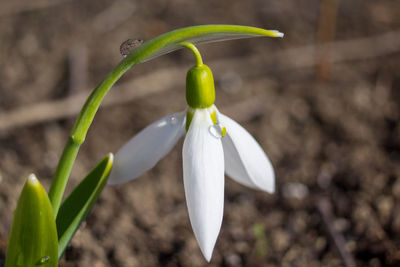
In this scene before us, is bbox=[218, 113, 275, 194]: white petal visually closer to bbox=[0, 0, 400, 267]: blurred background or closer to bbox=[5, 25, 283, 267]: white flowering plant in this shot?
bbox=[5, 25, 283, 267]: white flowering plant

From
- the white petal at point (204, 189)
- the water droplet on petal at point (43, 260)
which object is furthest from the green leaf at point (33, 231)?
the white petal at point (204, 189)

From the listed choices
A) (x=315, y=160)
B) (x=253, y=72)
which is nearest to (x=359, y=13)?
(x=253, y=72)

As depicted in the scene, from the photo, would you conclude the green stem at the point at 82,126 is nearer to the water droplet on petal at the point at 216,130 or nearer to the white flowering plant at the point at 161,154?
the white flowering plant at the point at 161,154

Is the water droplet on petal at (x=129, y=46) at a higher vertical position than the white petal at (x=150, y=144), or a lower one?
higher

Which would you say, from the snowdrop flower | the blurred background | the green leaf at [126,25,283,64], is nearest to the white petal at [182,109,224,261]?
the snowdrop flower

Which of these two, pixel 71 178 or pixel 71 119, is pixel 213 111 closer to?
pixel 71 178

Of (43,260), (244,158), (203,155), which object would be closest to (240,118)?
(244,158)
